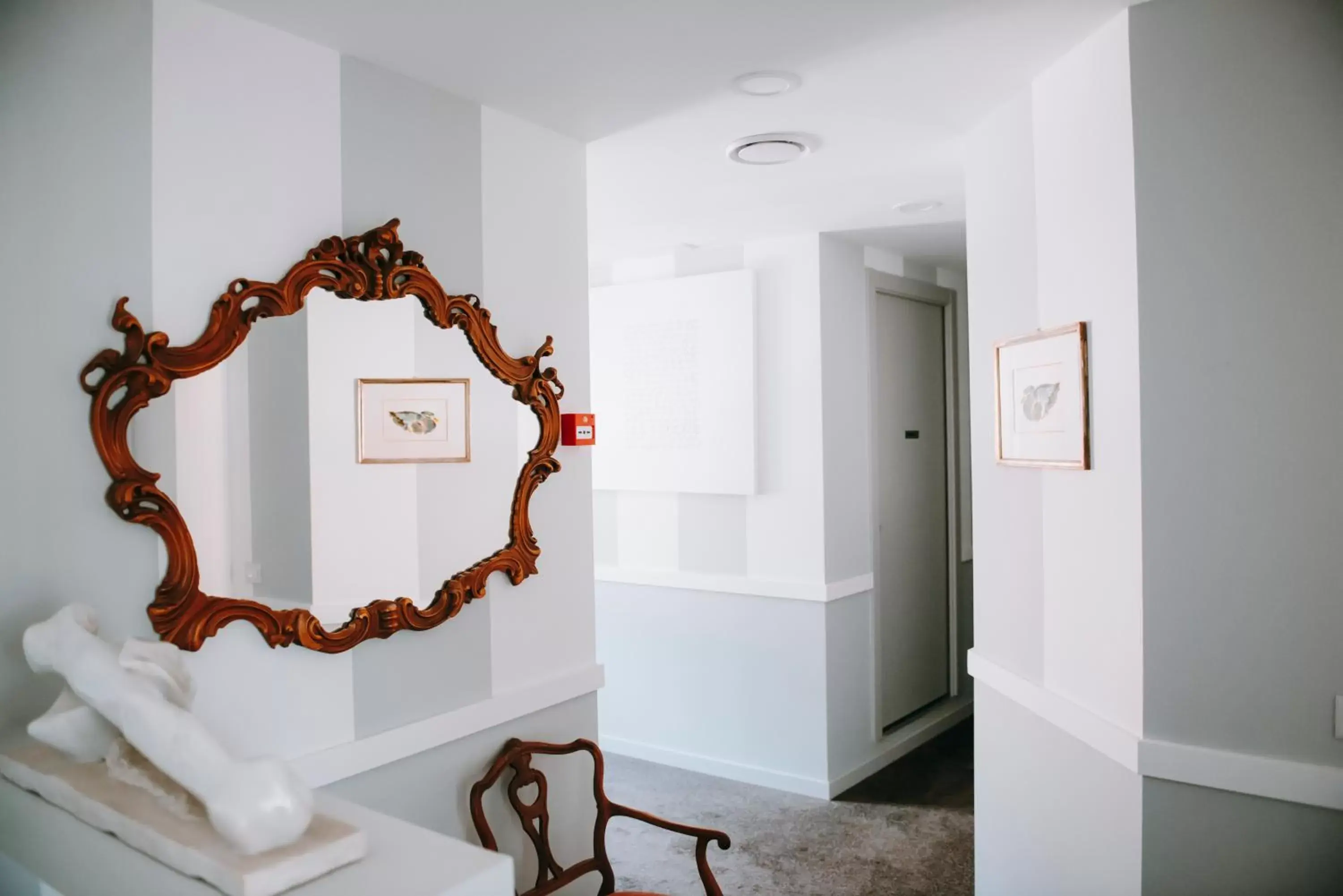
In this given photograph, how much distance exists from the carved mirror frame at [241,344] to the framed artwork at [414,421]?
150 millimetres

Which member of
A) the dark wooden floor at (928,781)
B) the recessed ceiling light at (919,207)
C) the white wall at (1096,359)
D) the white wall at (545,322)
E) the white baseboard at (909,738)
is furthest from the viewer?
the white baseboard at (909,738)

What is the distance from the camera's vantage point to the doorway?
4.33 metres

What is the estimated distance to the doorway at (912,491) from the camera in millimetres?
4332

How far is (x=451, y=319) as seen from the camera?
2213 millimetres

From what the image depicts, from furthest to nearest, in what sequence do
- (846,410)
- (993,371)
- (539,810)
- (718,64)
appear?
(846,410), (993,371), (539,810), (718,64)

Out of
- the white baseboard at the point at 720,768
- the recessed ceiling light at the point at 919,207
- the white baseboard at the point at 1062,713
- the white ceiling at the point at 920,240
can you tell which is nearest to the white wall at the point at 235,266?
the white baseboard at the point at 1062,713

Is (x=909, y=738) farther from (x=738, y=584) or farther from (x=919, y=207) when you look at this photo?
(x=919, y=207)

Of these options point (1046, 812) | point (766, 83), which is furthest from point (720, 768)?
point (766, 83)

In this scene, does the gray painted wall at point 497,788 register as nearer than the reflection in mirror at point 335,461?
No

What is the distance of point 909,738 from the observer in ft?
14.4

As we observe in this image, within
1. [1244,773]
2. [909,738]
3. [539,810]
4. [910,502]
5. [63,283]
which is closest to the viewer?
[63,283]

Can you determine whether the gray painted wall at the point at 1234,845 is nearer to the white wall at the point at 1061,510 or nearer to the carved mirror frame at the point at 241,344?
the white wall at the point at 1061,510

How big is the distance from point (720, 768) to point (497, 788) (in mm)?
1966

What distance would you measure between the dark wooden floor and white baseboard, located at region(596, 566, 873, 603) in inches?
30.6
